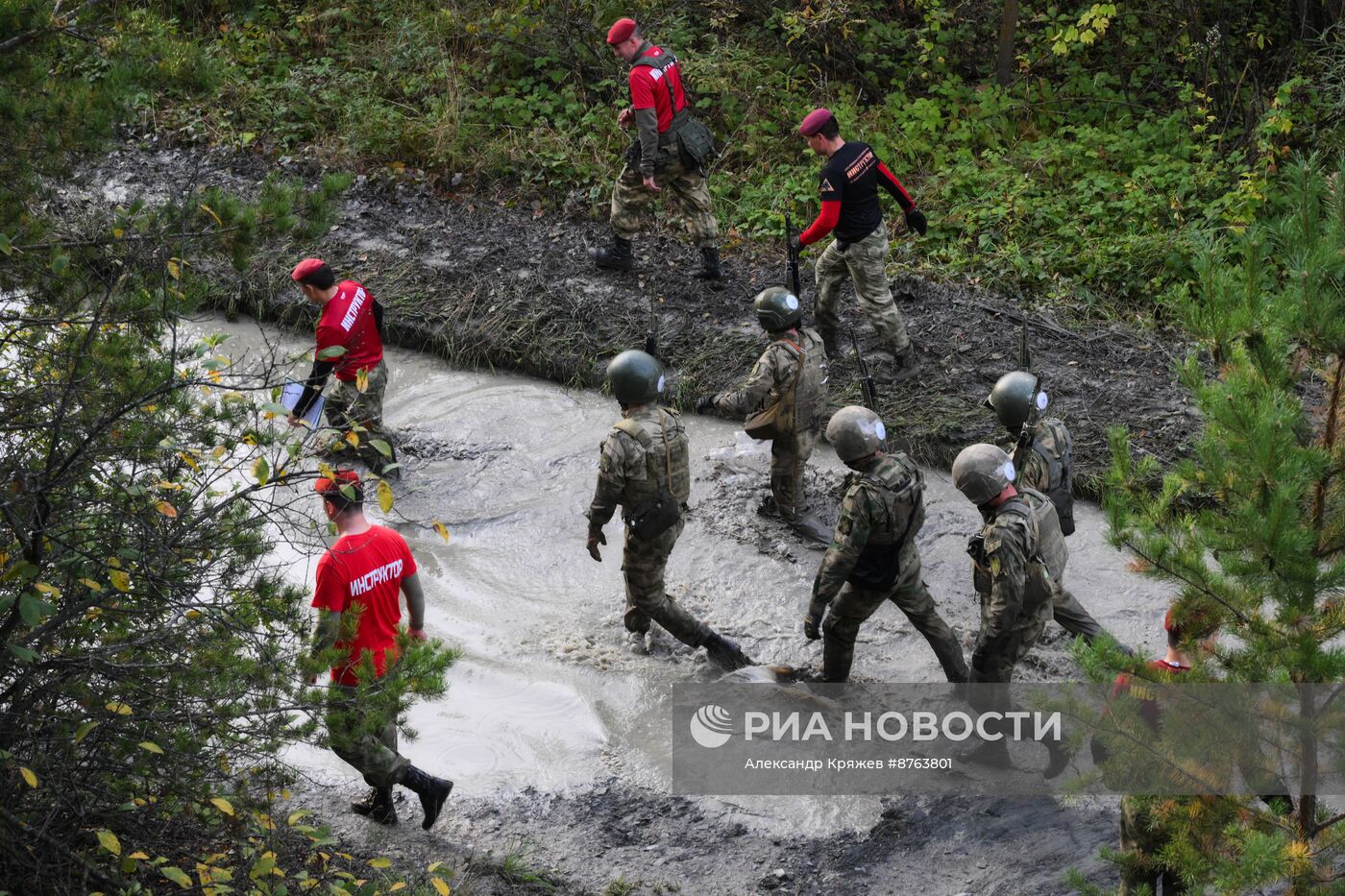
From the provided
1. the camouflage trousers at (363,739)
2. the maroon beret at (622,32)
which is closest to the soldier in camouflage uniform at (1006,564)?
the camouflage trousers at (363,739)

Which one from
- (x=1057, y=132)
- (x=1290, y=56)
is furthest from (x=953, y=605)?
(x=1290, y=56)

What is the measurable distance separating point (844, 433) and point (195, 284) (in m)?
3.18

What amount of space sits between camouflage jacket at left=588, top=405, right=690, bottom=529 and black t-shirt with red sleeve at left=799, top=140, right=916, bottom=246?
9.02ft

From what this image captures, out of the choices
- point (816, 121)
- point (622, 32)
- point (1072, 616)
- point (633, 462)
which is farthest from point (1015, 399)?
point (622, 32)

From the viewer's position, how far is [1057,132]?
12.7 meters

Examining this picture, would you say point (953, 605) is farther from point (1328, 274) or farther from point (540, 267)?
point (540, 267)

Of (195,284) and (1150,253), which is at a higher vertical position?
(1150,253)

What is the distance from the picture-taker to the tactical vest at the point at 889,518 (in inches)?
256

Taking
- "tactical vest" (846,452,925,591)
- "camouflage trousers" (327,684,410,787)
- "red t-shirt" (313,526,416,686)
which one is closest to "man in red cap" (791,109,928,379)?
"tactical vest" (846,452,925,591)

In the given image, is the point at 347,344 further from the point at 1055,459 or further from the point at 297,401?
the point at 1055,459

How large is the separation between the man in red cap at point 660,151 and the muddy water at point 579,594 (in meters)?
1.74

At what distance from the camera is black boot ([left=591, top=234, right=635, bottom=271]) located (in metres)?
11.3

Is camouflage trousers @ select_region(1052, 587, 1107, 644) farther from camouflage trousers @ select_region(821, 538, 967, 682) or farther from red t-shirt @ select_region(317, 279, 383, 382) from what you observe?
red t-shirt @ select_region(317, 279, 383, 382)

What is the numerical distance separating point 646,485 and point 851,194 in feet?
10.9
